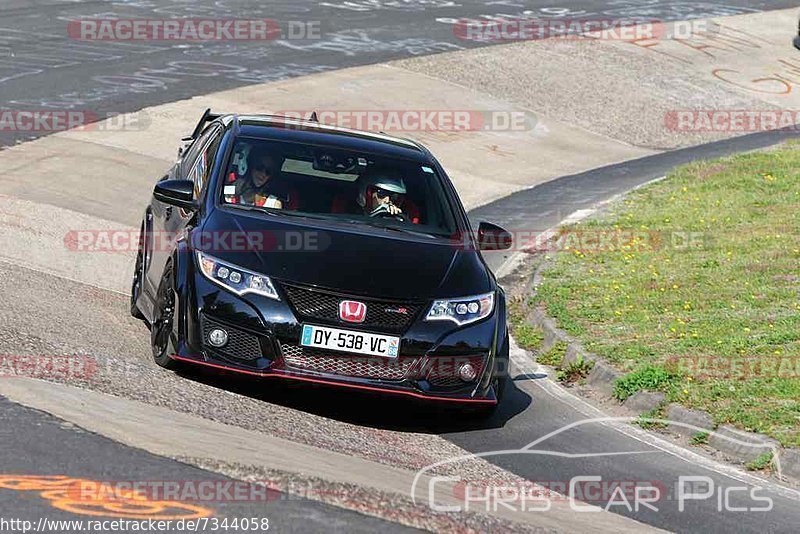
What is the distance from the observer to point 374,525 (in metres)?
5.89

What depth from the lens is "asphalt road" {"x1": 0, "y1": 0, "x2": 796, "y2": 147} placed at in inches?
868

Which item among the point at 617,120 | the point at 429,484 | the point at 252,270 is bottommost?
the point at 617,120

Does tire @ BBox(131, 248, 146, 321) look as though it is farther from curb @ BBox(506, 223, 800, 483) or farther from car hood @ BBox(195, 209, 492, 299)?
curb @ BBox(506, 223, 800, 483)

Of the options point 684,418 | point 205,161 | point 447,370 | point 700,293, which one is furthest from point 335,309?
point 700,293

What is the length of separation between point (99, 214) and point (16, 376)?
23.9ft

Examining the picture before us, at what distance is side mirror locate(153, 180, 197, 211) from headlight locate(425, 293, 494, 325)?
187 centimetres

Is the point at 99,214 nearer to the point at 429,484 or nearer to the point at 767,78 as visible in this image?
the point at 429,484

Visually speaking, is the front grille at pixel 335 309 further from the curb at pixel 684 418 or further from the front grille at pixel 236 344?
the curb at pixel 684 418

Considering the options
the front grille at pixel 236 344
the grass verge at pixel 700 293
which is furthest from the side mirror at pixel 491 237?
the front grille at pixel 236 344

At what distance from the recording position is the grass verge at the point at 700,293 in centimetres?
967

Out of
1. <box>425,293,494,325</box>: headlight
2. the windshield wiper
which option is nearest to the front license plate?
<box>425,293,494,325</box>: headlight

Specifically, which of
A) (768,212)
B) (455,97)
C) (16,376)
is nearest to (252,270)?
(16,376)

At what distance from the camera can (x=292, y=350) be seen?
7.86 meters

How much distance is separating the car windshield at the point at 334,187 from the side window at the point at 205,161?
8.0 inches
